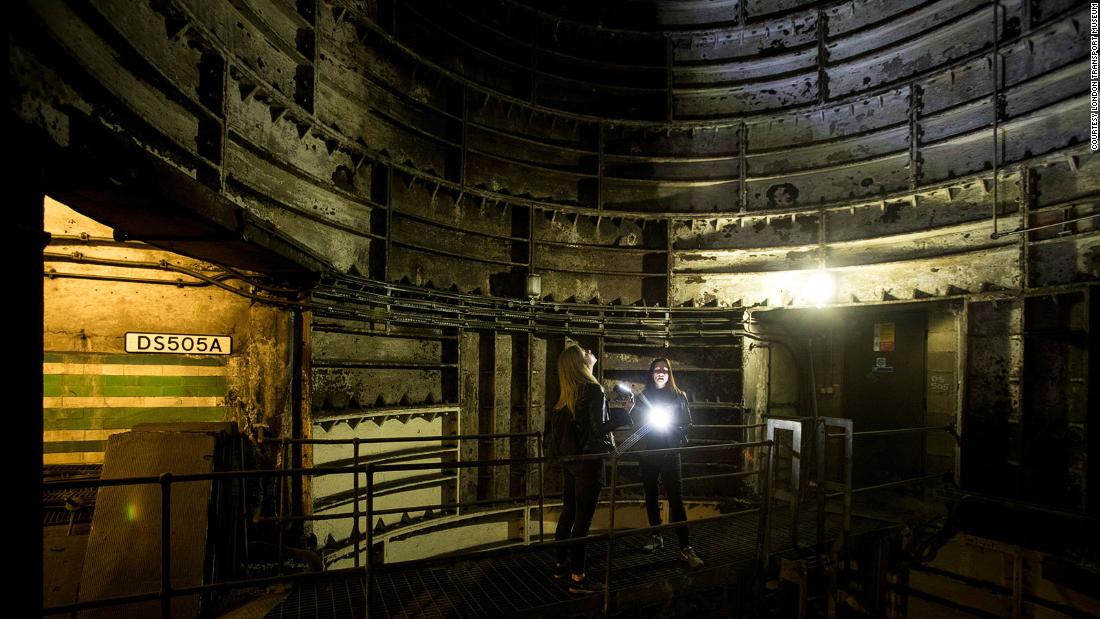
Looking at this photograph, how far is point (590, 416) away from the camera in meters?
4.59

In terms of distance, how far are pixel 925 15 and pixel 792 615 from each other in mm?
9389

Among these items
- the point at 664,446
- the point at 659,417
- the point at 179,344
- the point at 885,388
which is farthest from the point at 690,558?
the point at 885,388

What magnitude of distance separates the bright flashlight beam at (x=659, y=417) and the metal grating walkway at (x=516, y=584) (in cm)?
111

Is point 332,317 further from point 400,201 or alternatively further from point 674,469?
point 674,469

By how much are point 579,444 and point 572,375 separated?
0.60 meters

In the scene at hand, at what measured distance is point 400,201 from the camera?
8039 mm

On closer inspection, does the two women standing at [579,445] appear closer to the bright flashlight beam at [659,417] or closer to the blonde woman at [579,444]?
the blonde woman at [579,444]

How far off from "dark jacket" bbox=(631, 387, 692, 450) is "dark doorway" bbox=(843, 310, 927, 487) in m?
5.82

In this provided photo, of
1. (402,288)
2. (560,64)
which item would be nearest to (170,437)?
(402,288)

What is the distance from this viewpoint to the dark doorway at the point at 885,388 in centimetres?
895

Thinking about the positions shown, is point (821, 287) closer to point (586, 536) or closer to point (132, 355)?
point (586, 536)

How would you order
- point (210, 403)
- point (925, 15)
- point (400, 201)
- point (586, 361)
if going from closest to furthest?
point (586, 361) → point (210, 403) → point (400, 201) → point (925, 15)

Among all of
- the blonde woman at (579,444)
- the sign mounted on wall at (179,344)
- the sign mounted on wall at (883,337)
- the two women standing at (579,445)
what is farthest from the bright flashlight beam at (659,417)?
the sign mounted on wall at (883,337)

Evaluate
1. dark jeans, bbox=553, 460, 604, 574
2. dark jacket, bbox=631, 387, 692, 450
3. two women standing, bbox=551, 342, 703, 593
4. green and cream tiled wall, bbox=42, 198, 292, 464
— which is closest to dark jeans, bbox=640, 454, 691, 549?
dark jacket, bbox=631, 387, 692, 450
